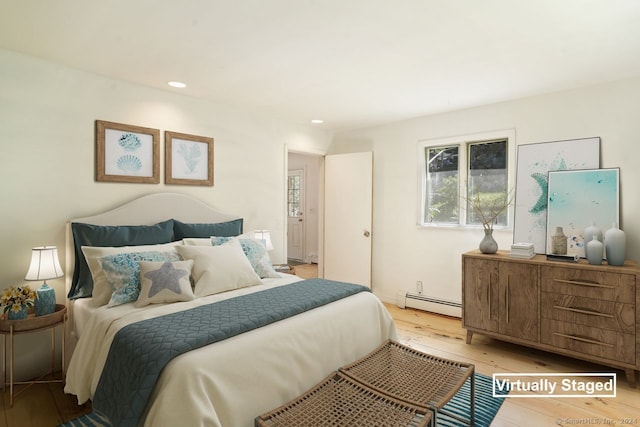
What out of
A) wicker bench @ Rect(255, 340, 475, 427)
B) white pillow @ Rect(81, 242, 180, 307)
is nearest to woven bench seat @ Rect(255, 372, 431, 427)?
wicker bench @ Rect(255, 340, 475, 427)

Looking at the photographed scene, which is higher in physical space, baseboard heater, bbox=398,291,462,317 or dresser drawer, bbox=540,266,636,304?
dresser drawer, bbox=540,266,636,304

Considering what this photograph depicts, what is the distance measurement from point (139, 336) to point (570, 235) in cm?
347

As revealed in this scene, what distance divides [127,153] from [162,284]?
4.64 feet

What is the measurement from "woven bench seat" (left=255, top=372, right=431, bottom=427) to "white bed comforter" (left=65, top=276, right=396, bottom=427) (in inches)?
4.1

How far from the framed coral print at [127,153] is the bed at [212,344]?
25 cm

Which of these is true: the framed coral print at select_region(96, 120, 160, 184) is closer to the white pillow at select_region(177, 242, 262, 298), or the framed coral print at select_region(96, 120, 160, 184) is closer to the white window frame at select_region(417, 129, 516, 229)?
the white pillow at select_region(177, 242, 262, 298)

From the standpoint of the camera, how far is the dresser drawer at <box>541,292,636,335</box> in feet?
8.49

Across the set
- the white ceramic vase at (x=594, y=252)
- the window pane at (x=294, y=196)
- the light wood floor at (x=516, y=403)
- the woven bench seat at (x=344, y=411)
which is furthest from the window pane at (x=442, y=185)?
the window pane at (x=294, y=196)

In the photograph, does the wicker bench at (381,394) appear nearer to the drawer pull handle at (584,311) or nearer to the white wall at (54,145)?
the drawer pull handle at (584,311)

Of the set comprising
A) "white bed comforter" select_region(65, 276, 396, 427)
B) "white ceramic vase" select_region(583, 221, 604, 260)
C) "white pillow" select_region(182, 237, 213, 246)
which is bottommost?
"white bed comforter" select_region(65, 276, 396, 427)

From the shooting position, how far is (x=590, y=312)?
8.93 ft

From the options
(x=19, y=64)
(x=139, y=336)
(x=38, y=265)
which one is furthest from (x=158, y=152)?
(x=139, y=336)

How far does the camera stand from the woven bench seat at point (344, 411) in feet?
5.22

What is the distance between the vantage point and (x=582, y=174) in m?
3.17
